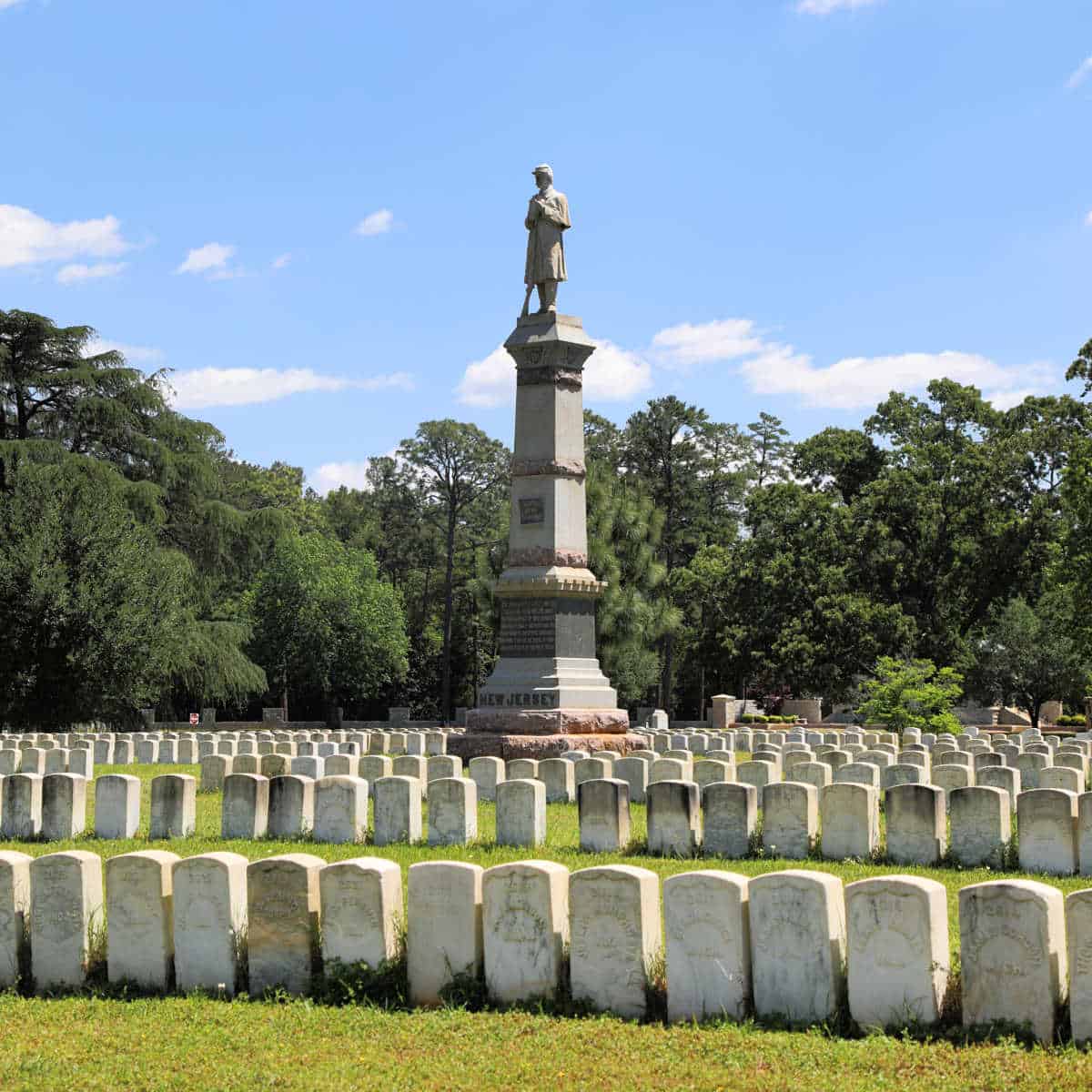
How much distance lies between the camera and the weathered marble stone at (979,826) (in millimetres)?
11117

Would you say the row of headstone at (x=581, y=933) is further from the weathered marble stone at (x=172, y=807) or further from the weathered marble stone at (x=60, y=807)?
the weathered marble stone at (x=60, y=807)

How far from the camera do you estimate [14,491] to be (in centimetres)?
3309

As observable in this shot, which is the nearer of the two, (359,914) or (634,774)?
(359,914)

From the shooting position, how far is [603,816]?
1198 cm

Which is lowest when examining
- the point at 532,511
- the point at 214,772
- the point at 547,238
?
the point at 214,772

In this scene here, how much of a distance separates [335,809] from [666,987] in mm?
6264

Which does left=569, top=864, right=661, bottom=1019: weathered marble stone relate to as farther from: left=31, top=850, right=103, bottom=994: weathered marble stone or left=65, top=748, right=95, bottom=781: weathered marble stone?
left=65, top=748, right=95, bottom=781: weathered marble stone

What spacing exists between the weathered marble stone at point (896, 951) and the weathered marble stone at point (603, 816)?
5.38m

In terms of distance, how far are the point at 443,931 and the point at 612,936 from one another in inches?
36.9

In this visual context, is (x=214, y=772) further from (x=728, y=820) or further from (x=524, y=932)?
(x=524, y=932)

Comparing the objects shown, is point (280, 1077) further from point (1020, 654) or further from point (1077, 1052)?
point (1020, 654)

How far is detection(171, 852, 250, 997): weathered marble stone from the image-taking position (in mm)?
7633

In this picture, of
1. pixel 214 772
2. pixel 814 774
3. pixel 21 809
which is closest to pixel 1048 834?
pixel 814 774

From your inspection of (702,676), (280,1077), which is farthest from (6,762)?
(702,676)
